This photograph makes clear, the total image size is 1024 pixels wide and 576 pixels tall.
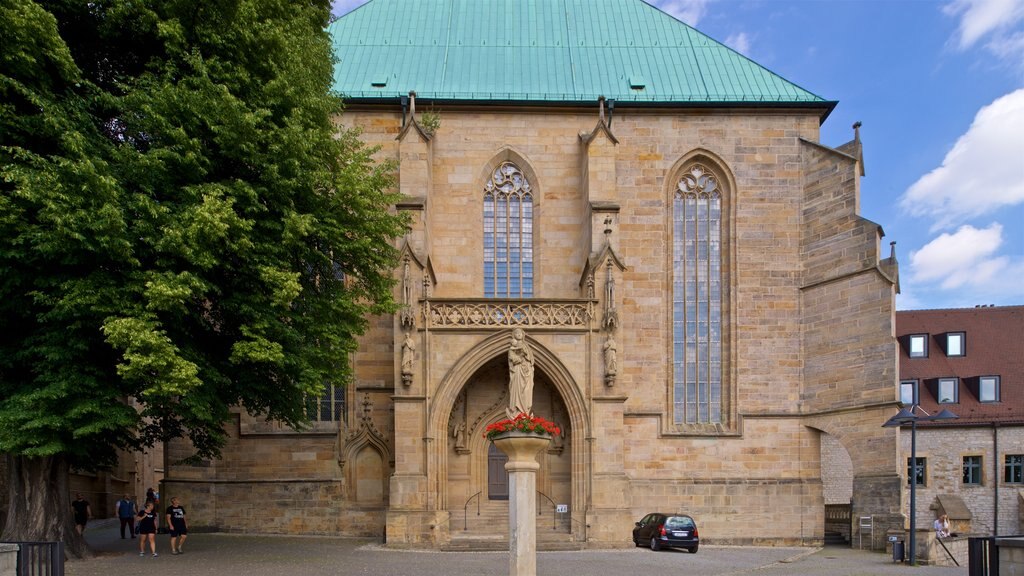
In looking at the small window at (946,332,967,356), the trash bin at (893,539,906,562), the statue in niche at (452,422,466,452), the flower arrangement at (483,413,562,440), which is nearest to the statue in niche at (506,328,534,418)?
the flower arrangement at (483,413,562,440)

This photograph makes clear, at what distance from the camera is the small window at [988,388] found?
33062 millimetres

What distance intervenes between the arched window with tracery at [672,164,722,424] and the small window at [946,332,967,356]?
16002mm

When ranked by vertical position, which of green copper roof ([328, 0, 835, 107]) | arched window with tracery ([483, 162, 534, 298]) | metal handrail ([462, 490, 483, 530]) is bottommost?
metal handrail ([462, 490, 483, 530])

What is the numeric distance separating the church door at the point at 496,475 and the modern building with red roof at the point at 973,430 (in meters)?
15.2

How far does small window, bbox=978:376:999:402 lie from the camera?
33.1 m

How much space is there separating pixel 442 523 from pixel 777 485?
29.8 feet

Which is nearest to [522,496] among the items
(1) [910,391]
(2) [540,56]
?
(2) [540,56]

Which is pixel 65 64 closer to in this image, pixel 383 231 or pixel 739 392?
pixel 383 231

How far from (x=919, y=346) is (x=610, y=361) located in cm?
2060

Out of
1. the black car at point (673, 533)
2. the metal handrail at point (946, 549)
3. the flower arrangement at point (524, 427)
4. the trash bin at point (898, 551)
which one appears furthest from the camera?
the metal handrail at point (946, 549)

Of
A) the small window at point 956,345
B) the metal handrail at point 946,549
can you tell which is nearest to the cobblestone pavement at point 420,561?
the metal handrail at point 946,549

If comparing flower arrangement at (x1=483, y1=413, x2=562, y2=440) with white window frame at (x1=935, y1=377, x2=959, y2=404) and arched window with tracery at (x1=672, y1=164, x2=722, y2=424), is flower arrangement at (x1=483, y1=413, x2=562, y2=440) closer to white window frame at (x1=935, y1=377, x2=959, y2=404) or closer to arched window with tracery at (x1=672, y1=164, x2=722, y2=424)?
arched window with tracery at (x1=672, y1=164, x2=722, y2=424)

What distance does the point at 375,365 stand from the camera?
76.0 ft

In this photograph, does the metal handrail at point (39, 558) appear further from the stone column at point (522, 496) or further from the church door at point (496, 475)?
the church door at point (496, 475)
